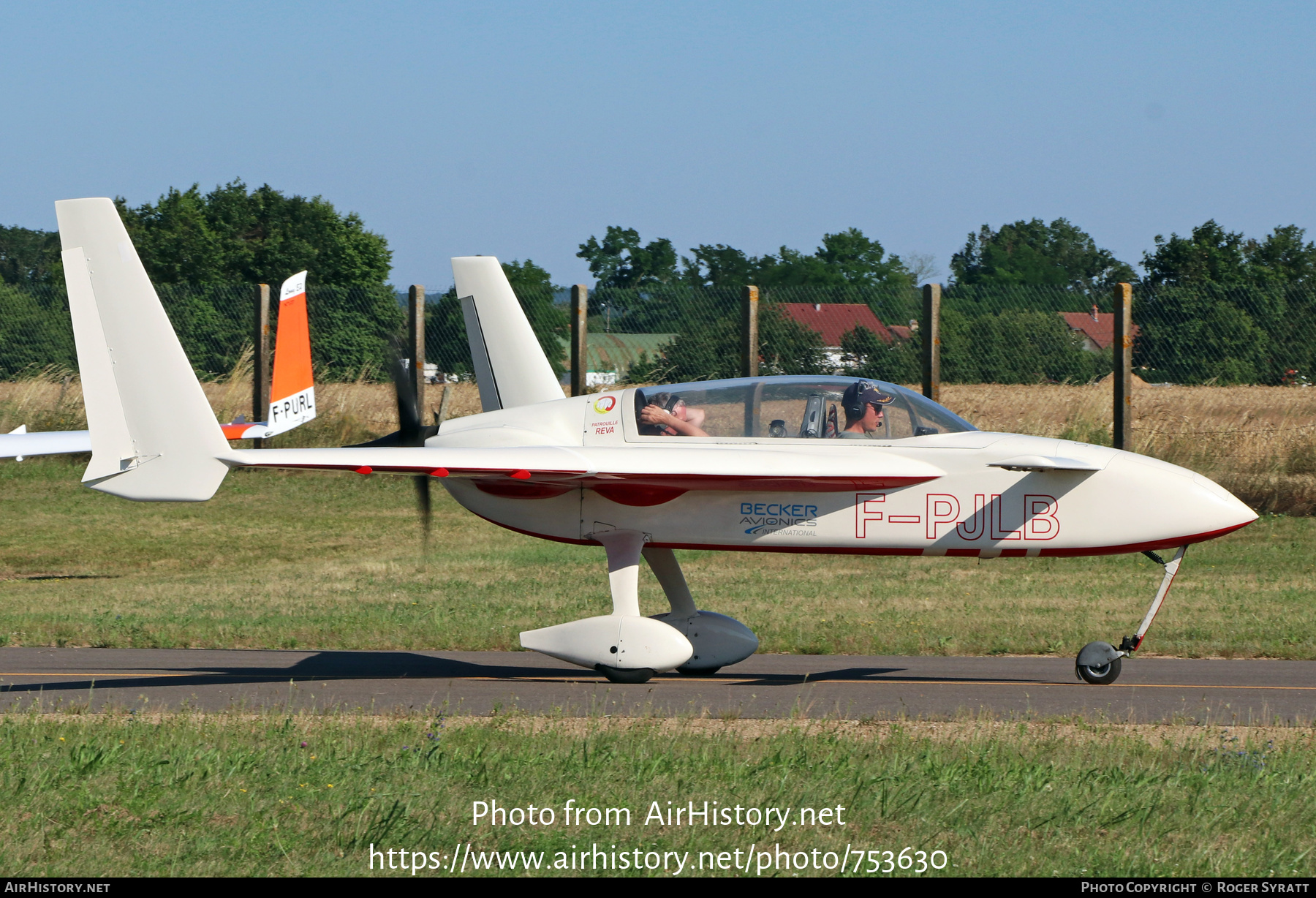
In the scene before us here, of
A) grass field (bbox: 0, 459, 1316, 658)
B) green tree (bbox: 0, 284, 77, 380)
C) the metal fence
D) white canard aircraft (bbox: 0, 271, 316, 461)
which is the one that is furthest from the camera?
green tree (bbox: 0, 284, 77, 380)

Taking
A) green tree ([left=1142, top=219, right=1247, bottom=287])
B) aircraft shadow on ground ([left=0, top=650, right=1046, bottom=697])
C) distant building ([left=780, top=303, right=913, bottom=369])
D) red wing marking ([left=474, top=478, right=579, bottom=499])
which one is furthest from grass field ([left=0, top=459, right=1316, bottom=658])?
green tree ([left=1142, top=219, right=1247, bottom=287])

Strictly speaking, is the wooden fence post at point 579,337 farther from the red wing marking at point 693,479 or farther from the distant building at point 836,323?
the red wing marking at point 693,479

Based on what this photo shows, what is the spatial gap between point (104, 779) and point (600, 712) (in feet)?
11.9

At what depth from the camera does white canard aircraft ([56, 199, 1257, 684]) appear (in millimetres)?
11312

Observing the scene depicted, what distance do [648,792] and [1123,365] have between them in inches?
631

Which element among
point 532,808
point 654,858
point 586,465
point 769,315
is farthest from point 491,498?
point 769,315

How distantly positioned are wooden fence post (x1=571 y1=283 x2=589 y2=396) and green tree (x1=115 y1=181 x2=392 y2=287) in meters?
44.3

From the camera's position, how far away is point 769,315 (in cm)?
2348

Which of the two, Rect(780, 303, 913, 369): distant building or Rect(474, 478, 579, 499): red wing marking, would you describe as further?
Rect(780, 303, 913, 369): distant building

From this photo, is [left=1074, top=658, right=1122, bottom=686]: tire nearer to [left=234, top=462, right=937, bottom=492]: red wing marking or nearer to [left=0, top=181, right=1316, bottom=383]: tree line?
[left=234, top=462, right=937, bottom=492]: red wing marking

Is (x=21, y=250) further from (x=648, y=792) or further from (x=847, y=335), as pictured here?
(x=648, y=792)

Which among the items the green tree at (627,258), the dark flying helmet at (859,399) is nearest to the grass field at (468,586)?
the dark flying helmet at (859,399)

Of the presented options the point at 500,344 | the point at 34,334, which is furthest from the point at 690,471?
the point at 34,334

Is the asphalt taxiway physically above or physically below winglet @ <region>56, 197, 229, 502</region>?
below
